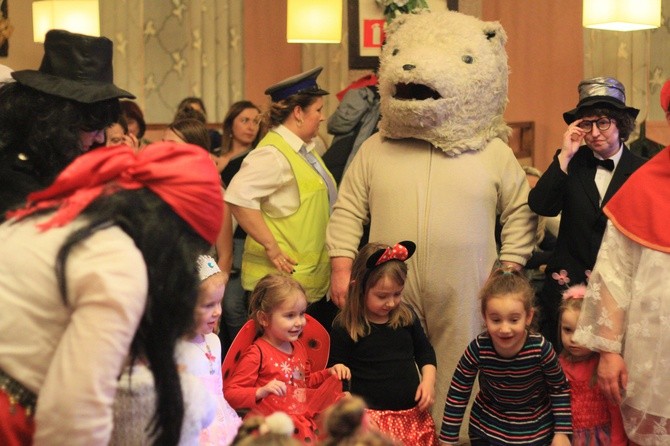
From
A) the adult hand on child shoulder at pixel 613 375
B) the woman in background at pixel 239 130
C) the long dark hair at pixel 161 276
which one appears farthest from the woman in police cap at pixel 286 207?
the long dark hair at pixel 161 276

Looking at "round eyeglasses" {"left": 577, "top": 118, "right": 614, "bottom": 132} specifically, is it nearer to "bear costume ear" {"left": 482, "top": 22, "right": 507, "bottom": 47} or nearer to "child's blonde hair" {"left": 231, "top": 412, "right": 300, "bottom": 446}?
"bear costume ear" {"left": 482, "top": 22, "right": 507, "bottom": 47}

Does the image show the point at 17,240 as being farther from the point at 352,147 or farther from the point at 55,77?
the point at 352,147

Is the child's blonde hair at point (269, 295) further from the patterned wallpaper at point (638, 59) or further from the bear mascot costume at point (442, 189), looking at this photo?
the patterned wallpaper at point (638, 59)

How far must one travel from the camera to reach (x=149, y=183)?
177 cm

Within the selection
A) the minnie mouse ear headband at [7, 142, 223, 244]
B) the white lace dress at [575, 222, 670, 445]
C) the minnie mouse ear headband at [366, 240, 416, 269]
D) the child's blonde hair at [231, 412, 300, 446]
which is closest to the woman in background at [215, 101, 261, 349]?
the minnie mouse ear headband at [366, 240, 416, 269]

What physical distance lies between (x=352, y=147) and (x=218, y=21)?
289 centimetres

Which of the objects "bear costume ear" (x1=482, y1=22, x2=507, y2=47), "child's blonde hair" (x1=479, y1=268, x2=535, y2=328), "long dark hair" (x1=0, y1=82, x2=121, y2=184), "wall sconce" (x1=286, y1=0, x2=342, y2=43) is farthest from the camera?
"wall sconce" (x1=286, y1=0, x2=342, y2=43)

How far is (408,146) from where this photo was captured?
3674 millimetres

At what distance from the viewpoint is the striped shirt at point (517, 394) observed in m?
3.12

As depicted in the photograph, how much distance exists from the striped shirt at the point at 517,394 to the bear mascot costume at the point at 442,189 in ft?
1.26

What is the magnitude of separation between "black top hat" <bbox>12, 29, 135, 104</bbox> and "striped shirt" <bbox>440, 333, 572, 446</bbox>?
1.45 m

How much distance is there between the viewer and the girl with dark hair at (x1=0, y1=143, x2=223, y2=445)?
1617 mm

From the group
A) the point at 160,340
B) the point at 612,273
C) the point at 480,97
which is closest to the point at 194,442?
the point at 160,340

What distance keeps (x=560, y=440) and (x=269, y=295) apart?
3.20ft
